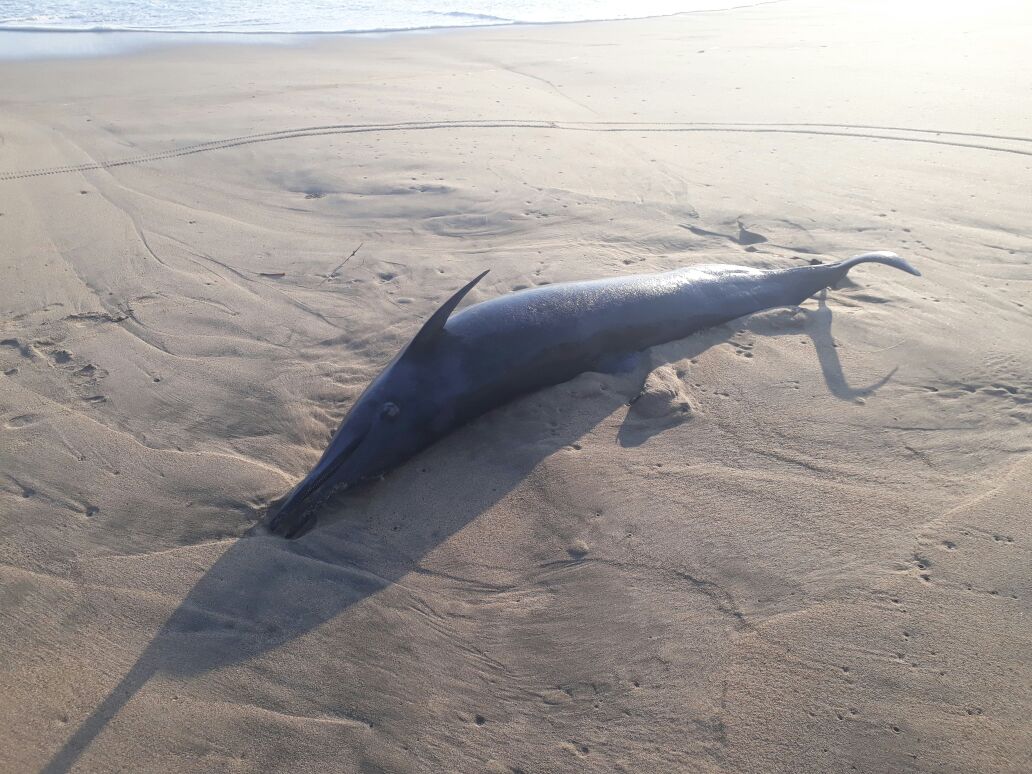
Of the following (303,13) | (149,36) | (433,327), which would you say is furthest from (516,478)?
(303,13)

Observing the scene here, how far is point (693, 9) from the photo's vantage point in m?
16.4

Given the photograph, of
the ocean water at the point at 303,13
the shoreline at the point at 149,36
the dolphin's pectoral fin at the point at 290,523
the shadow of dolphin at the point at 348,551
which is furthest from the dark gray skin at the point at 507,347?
the ocean water at the point at 303,13

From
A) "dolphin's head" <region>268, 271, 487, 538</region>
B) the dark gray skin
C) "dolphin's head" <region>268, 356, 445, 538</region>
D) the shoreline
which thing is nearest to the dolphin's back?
the dark gray skin

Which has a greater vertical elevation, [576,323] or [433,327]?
[433,327]

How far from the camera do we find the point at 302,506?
3.54 metres

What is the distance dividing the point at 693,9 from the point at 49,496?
1709 cm

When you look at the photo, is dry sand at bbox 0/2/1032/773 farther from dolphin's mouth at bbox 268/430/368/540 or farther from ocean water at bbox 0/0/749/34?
ocean water at bbox 0/0/749/34

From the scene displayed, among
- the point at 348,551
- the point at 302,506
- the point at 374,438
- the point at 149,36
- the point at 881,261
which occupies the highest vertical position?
the point at 149,36

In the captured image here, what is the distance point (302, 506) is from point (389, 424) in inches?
25.0

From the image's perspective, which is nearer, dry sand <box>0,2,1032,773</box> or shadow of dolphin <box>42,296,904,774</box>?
dry sand <box>0,2,1032,773</box>

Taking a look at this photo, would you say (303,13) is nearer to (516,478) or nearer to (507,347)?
(507,347)

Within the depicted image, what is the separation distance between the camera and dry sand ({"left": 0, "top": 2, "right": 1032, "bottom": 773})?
9.05 feet

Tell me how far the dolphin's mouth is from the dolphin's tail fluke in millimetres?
4136

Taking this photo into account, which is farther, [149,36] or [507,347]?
[149,36]
